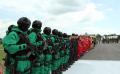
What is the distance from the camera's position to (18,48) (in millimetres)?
8609

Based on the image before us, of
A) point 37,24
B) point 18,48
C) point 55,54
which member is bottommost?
point 55,54

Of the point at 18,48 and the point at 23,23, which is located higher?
the point at 23,23

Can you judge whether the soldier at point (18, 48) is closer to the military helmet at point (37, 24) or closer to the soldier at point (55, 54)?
the military helmet at point (37, 24)

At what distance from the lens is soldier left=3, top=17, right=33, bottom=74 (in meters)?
8.59

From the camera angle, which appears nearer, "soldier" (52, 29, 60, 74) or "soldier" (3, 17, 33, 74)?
"soldier" (3, 17, 33, 74)

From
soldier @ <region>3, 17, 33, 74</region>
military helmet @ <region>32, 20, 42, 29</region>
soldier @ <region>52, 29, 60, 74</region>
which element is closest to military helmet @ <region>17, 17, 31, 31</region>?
soldier @ <region>3, 17, 33, 74</region>

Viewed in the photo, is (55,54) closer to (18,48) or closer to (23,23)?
(23,23)

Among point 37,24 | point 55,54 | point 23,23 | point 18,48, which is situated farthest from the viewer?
point 55,54

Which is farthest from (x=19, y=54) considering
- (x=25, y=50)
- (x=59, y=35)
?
(x=59, y=35)

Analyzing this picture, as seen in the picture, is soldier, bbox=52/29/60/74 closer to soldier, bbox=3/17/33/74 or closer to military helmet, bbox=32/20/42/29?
military helmet, bbox=32/20/42/29

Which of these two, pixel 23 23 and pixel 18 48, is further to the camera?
pixel 23 23

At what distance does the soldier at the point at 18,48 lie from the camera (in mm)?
8594

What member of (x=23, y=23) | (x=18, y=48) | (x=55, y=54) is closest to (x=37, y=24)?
(x=23, y=23)

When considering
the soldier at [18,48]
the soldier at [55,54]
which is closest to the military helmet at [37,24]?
the soldier at [18,48]
